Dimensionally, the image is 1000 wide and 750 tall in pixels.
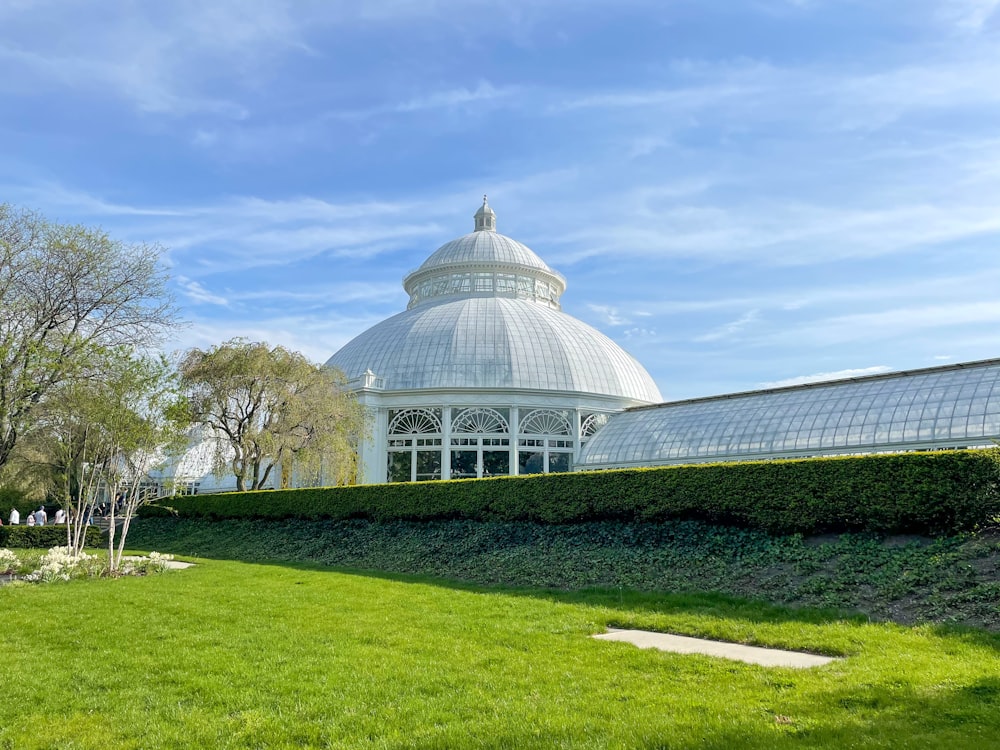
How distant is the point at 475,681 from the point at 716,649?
3001 millimetres

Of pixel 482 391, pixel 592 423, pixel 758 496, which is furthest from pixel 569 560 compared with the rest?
pixel 592 423

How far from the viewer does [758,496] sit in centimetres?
1476

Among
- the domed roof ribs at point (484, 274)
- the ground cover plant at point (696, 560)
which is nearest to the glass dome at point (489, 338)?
the domed roof ribs at point (484, 274)

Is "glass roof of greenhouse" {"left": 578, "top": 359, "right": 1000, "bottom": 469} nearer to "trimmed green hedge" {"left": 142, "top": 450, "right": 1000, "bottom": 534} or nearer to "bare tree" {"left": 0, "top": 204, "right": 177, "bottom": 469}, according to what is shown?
"trimmed green hedge" {"left": 142, "top": 450, "right": 1000, "bottom": 534}

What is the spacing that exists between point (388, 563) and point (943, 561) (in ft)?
41.5

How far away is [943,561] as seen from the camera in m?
10.9

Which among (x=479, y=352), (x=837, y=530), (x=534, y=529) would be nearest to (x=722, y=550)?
(x=837, y=530)

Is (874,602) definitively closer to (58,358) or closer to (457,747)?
(457,747)

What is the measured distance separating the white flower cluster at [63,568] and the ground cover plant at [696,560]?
18.4 feet

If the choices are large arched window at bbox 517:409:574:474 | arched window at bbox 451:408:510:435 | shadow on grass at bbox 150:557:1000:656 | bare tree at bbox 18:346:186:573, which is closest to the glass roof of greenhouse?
large arched window at bbox 517:409:574:474

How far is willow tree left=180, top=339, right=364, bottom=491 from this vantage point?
31297 millimetres

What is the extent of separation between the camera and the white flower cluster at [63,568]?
15508mm

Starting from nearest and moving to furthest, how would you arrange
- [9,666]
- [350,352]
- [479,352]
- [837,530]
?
[9,666], [837,530], [479,352], [350,352]

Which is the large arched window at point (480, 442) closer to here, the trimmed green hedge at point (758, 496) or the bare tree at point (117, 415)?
the trimmed green hedge at point (758, 496)
